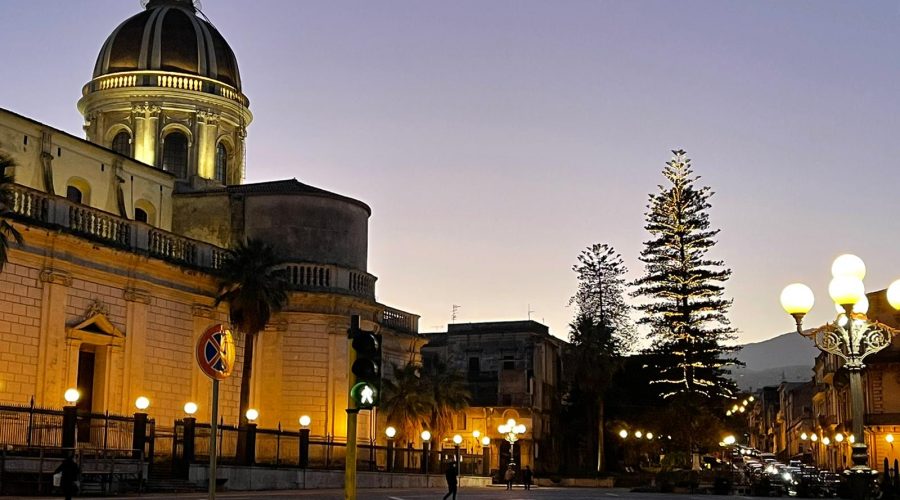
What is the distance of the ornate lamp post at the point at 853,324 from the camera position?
16.2 metres

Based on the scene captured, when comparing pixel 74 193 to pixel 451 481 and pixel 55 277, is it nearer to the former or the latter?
pixel 55 277

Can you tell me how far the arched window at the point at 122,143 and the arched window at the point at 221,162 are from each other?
401 centimetres

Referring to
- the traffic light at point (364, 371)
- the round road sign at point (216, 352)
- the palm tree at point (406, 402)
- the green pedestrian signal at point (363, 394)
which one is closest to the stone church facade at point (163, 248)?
the palm tree at point (406, 402)

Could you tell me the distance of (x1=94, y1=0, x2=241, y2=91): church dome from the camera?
168ft

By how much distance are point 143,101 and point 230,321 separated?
576 inches

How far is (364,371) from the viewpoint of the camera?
41.7 feet

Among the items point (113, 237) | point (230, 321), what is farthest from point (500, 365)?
point (113, 237)

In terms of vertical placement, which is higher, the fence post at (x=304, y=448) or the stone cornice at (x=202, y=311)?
the stone cornice at (x=202, y=311)

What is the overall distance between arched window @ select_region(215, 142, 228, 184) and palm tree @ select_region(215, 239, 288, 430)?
13.1 meters

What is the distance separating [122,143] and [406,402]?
56.0 feet

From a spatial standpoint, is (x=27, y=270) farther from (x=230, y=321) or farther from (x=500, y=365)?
(x=500, y=365)

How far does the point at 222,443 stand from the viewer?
38844 mm

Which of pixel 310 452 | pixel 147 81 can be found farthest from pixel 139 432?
pixel 147 81

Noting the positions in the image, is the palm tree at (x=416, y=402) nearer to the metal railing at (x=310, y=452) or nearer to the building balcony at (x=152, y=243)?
the metal railing at (x=310, y=452)
